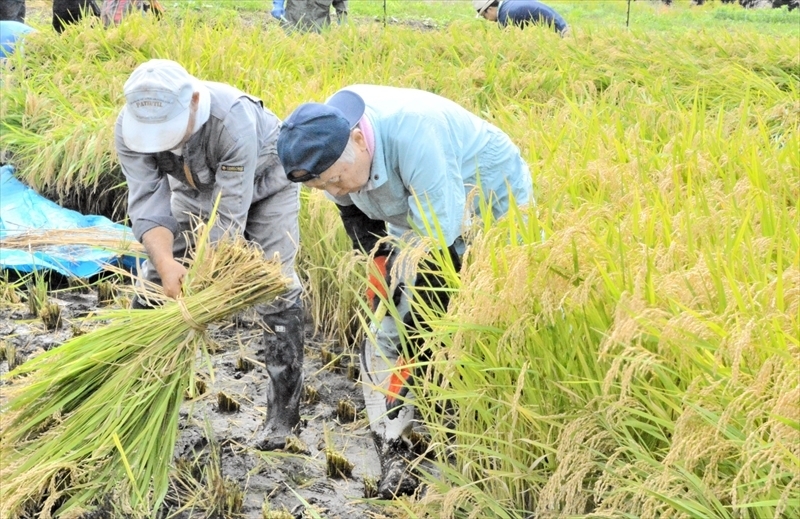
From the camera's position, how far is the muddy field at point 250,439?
2447mm

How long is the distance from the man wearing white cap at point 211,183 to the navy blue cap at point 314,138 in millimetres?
351

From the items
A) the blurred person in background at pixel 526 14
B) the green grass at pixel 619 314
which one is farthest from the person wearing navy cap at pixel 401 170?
the blurred person in background at pixel 526 14

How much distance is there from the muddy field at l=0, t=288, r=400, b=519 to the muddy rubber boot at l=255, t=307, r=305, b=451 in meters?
0.06

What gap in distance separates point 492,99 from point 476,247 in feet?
9.37

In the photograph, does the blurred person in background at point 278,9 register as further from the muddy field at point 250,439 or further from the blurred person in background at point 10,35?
the muddy field at point 250,439

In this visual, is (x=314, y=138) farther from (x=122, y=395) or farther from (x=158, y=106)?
(x=122, y=395)

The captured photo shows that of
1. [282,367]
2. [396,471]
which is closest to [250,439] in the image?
[282,367]

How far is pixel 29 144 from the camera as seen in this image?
185 inches

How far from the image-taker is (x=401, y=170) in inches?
90.2

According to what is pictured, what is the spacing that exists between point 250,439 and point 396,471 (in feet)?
1.73

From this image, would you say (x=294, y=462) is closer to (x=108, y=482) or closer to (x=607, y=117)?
(x=108, y=482)

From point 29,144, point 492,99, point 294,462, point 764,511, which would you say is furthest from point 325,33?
point 764,511

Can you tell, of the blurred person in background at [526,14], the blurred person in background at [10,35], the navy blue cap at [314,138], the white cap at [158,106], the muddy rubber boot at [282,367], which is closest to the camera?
the navy blue cap at [314,138]

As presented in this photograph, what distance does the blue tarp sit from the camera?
3840 mm
